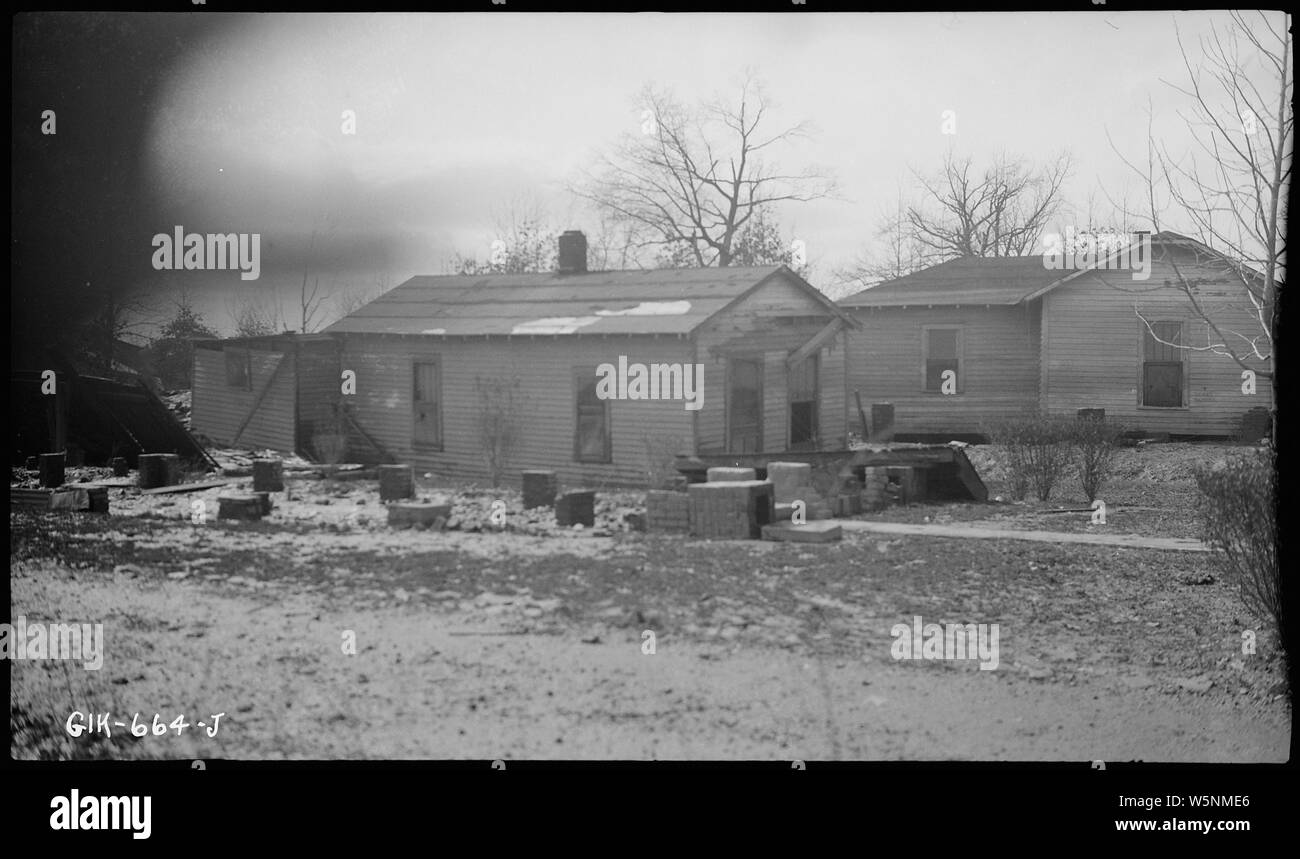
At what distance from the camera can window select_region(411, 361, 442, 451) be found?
20.2 feet

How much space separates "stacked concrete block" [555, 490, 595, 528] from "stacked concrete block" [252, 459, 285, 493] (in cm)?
165

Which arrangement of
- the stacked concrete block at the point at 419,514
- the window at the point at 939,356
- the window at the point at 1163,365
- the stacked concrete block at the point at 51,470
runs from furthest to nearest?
1. the window at the point at 939,356
2. the window at the point at 1163,365
3. the stacked concrete block at the point at 419,514
4. the stacked concrete block at the point at 51,470

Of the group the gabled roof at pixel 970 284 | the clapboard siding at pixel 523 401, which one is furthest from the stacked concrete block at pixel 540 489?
the gabled roof at pixel 970 284

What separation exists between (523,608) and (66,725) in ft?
8.06

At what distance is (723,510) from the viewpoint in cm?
586

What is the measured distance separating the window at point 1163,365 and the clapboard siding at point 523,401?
108 inches

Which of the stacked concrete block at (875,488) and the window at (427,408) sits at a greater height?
the window at (427,408)

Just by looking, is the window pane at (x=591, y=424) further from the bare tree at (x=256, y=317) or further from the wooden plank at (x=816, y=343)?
the bare tree at (x=256, y=317)

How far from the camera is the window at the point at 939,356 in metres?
6.43

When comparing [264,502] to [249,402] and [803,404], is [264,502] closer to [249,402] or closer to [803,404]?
[249,402]

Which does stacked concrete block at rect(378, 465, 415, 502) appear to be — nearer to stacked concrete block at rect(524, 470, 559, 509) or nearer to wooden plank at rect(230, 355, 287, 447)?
stacked concrete block at rect(524, 470, 559, 509)

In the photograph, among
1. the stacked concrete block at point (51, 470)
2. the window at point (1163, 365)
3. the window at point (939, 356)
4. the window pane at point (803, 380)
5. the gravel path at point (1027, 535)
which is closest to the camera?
the gravel path at point (1027, 535)

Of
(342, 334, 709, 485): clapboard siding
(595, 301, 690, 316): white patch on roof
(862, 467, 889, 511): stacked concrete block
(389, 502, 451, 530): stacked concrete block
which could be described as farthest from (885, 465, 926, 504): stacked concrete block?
(389, 502, 451, 530): stacked concrete block
